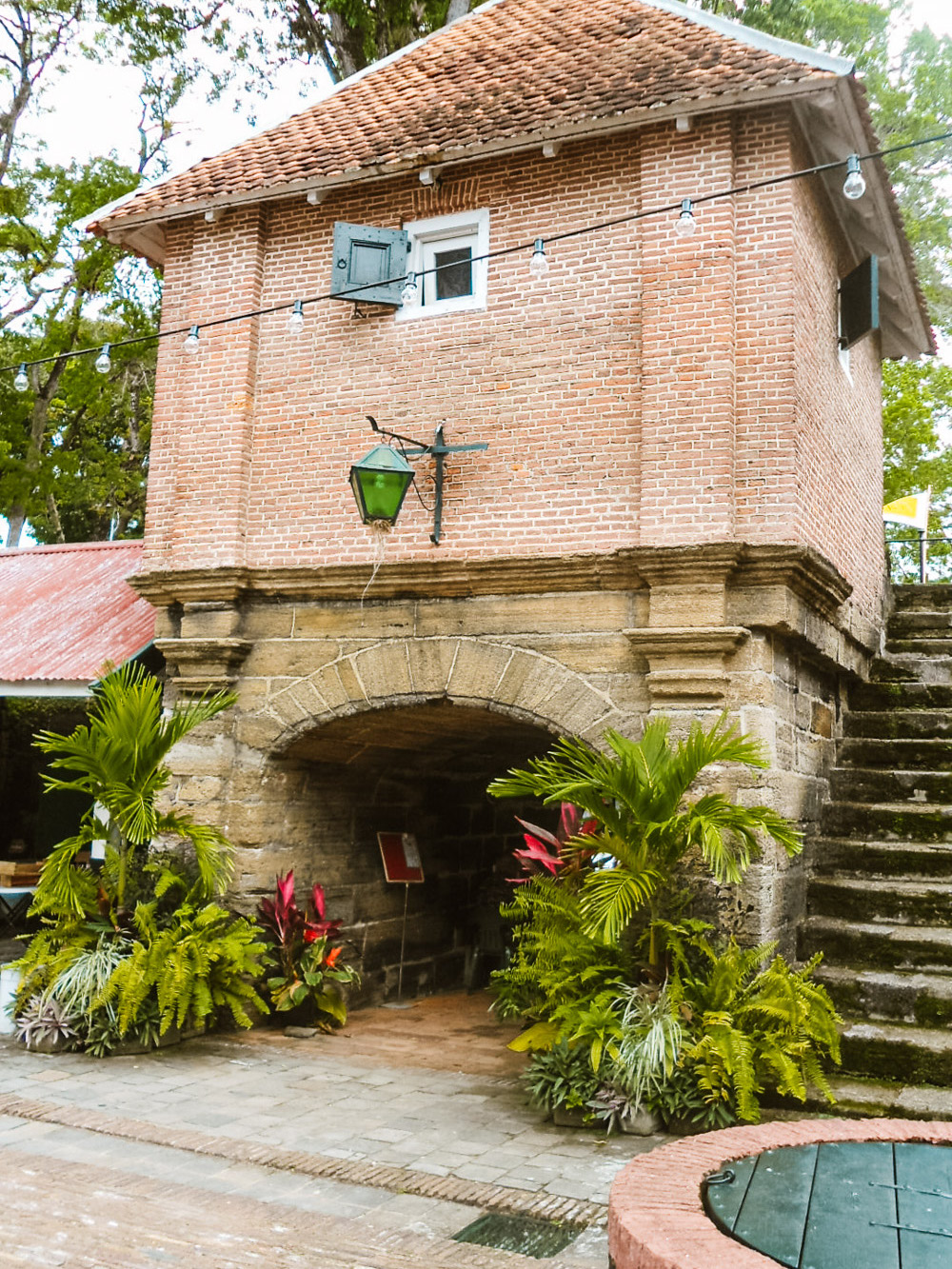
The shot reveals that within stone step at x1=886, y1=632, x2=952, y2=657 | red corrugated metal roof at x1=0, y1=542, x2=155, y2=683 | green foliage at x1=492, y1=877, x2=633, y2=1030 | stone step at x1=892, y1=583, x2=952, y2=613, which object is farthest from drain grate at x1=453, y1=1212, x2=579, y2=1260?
stone step at x1=892, y1=583, x2=952, y2=613

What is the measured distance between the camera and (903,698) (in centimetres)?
966

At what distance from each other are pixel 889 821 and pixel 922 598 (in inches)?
182

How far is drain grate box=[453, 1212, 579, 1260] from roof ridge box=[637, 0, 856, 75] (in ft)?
21.7

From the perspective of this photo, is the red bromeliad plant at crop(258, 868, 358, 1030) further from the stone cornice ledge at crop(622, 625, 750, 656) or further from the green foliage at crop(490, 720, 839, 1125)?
the stone cornice ledge at crop(622, 625, 750, 656)

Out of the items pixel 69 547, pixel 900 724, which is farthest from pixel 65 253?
pixel 900 724

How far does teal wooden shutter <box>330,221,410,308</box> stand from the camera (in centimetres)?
807

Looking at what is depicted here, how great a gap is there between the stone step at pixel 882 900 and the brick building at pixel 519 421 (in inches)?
15.9

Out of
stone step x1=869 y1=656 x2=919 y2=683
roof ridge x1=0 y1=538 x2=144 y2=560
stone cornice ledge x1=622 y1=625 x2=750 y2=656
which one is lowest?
stone cornice ledge x1=622 y1=625 x2=750 y2=656

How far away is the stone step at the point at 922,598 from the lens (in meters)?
11.9

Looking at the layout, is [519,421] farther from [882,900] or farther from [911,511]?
[911,511]

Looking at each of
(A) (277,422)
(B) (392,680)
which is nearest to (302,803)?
(B) (392,680)

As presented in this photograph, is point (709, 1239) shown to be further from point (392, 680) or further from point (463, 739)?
point (463, 739)

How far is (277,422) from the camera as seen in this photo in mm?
8453

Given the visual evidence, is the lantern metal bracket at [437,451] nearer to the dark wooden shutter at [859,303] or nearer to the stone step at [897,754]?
the dark wooden shutter at [859,303]
